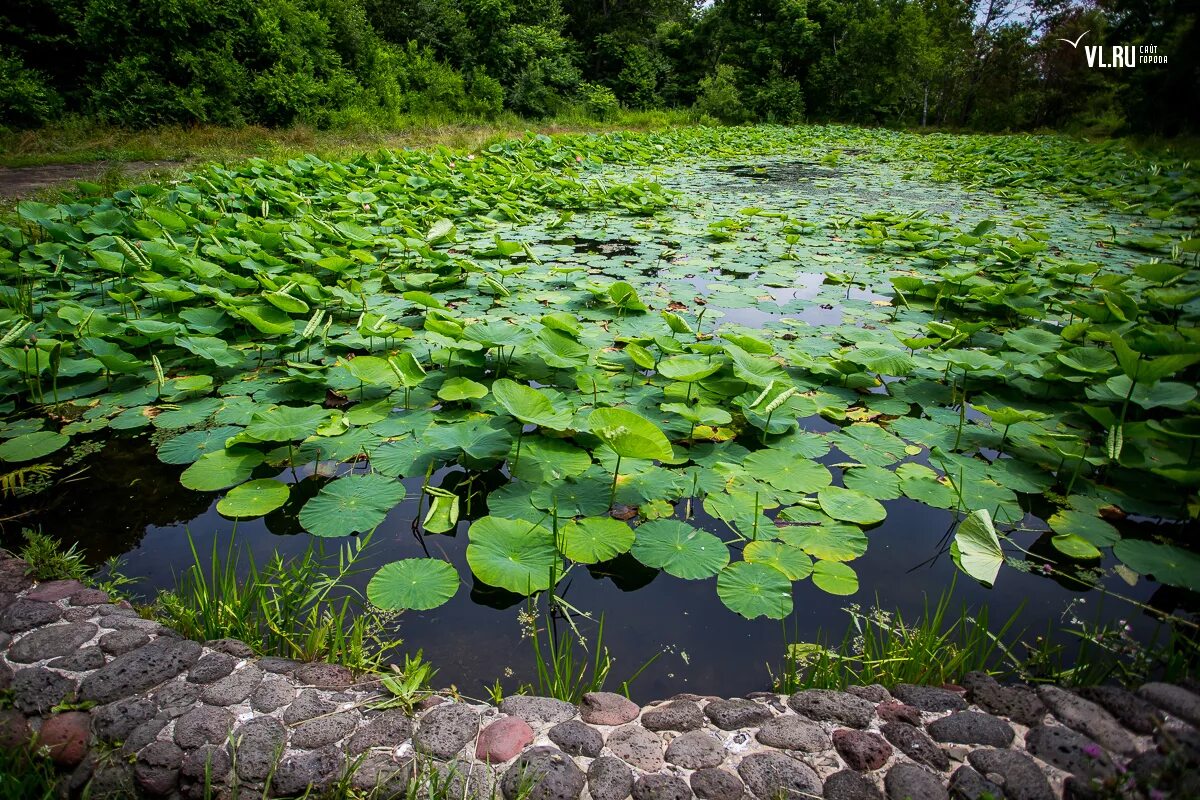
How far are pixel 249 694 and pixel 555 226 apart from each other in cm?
463

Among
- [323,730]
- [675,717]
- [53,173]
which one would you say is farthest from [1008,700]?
[53,173]

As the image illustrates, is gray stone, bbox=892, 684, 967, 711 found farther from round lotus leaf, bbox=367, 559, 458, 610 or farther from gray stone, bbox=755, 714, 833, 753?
round lotus leaf, bbox=367, 559, 458, 610

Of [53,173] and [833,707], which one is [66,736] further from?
[53,173]

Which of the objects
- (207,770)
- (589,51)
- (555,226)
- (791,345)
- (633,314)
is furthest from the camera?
(589,51)

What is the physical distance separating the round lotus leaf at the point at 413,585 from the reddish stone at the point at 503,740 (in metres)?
0.41

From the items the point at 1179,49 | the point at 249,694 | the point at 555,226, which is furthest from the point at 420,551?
the point at 1179,49

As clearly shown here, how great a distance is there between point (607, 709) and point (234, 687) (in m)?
0.76

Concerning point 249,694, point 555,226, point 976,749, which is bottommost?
point 976,749

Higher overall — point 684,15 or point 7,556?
point 684,15

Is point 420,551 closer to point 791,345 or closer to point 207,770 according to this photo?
point 207,770

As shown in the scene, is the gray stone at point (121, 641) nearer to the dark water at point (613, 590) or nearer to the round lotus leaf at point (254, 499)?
the dark water at point (613, 590)

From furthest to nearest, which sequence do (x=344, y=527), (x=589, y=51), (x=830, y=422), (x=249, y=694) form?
(x=589, y=51) < (x=830, y=422) < (x=344, y=527) < (x=249, y=694)

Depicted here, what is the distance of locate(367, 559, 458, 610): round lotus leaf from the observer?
1.46 metres

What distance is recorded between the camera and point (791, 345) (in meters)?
2.95
